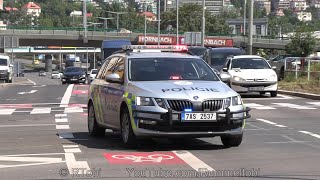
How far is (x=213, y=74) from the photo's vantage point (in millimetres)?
12625

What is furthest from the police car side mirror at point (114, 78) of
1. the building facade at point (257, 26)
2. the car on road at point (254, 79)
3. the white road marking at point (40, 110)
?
the building facade at point (257, 26)

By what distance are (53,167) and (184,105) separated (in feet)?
8.00

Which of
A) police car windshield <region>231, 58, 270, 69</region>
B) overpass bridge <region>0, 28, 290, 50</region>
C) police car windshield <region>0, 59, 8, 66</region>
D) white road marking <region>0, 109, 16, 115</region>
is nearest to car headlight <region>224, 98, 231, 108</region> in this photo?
white road marking <region>0, 109, 16, 115</region>

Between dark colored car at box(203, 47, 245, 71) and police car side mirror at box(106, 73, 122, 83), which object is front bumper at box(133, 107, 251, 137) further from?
dark colored car at box(203, 47, 245, 71)

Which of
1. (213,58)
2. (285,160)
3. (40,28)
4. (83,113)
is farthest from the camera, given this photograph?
(40,28)

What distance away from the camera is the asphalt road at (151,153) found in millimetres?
9367

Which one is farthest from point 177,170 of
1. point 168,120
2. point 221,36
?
point 221,36

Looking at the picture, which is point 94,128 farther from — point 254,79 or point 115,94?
point 254,79

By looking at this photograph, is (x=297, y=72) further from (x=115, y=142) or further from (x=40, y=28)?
(x=40, y=28)

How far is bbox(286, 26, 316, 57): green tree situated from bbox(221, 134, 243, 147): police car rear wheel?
51858 mm

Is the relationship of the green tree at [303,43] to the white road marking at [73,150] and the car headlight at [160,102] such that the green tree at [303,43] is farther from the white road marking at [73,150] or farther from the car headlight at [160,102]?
the car headlight at [160,102]

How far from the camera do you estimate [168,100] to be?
36.4 feet

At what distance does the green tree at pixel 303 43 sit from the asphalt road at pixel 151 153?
4589cm

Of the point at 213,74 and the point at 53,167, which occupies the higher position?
the point at 213,74
